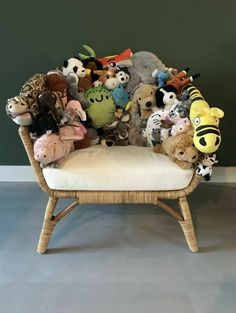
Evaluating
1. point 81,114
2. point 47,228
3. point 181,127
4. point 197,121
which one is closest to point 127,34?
point 81,114

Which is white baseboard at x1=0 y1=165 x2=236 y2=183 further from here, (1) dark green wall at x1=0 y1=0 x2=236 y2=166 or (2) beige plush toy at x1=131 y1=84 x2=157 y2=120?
(2) beige plush toy at x1=131 y1=84 x2=157 y2=120

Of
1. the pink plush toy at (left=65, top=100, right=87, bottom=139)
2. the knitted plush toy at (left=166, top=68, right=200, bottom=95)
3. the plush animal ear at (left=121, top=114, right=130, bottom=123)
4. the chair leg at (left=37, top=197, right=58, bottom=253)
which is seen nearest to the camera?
the chair leg at (left=37, top=197, right=58, bottom=253)

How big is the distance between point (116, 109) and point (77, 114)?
263mm

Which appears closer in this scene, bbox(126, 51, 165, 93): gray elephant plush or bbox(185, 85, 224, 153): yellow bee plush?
bbox(185, 85, 224, 153): yellow bee plush

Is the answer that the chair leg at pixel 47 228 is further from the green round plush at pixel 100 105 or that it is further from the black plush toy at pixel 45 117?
the green round plush at pixel 100 105

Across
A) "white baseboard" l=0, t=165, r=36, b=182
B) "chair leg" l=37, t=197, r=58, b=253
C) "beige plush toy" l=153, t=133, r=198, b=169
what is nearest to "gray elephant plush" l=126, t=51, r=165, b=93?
"beige plush toy" l=153, t=133, r=198, b=169

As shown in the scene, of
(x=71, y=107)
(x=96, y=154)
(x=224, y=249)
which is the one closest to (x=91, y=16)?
(x=71, y=107)

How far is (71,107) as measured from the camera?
202 centimetres

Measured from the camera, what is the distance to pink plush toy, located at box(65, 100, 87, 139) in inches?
78.0

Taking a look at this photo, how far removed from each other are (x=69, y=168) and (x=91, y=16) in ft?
3.77

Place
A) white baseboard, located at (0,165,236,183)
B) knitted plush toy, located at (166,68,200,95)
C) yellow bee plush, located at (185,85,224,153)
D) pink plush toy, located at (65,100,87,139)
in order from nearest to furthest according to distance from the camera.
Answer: yellow bee plush, located at (185,85,224,153) → pink plush toy, located at (65,100,87,139) → knitted plush toy, located at (166,68,200,95) → white baseboard, located at (0,165,236,183)

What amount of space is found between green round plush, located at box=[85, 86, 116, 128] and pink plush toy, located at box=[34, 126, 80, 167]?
1.17ft

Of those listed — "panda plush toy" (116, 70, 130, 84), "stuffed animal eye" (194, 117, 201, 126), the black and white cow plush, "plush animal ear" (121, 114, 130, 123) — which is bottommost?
the black and white cow plush

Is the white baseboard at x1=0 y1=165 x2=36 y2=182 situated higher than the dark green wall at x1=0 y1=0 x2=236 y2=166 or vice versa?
the dark green wall at x1=0 y1=0 x2=236 y2=166
